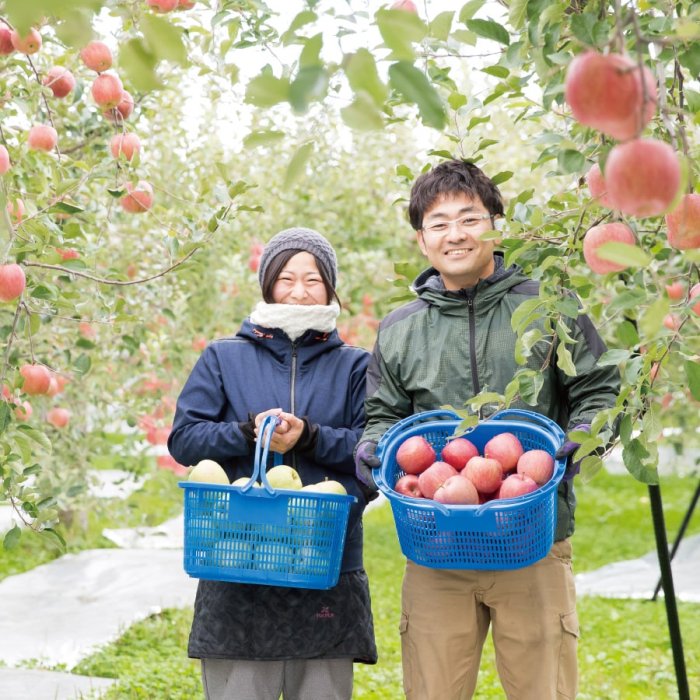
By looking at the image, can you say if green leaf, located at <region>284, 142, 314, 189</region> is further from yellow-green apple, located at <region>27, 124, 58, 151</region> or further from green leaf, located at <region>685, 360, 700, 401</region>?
yellow-green apple, located at <region>27, 124, 58, 151</region>

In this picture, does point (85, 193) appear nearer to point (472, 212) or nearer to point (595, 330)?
point (472, 212)

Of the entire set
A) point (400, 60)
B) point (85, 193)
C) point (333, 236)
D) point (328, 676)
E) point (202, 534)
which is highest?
point (333, 236)

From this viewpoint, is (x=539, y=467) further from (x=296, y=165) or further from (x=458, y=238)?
(x=296, y=165)

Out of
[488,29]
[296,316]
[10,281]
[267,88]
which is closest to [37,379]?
[10,281]

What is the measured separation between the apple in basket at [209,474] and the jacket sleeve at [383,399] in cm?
32

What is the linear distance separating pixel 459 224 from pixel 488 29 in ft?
2.39

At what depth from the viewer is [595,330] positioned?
2.04 metres

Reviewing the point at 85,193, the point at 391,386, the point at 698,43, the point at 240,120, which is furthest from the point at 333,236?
the point at 698,43

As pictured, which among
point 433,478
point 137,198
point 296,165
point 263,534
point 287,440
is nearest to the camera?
point 296,165

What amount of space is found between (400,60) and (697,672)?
3.69 metres

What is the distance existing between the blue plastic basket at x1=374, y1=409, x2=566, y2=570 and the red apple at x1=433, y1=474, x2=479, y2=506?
50 mm

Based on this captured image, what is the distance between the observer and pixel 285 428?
2082 mm

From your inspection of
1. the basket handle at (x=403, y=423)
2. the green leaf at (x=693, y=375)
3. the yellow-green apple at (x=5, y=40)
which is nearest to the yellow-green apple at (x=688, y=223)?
the green leaf at (x=693, y=375)

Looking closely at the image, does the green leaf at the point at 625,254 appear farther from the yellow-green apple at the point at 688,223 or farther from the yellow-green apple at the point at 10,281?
the yellow-green apple at the point at 10,281
